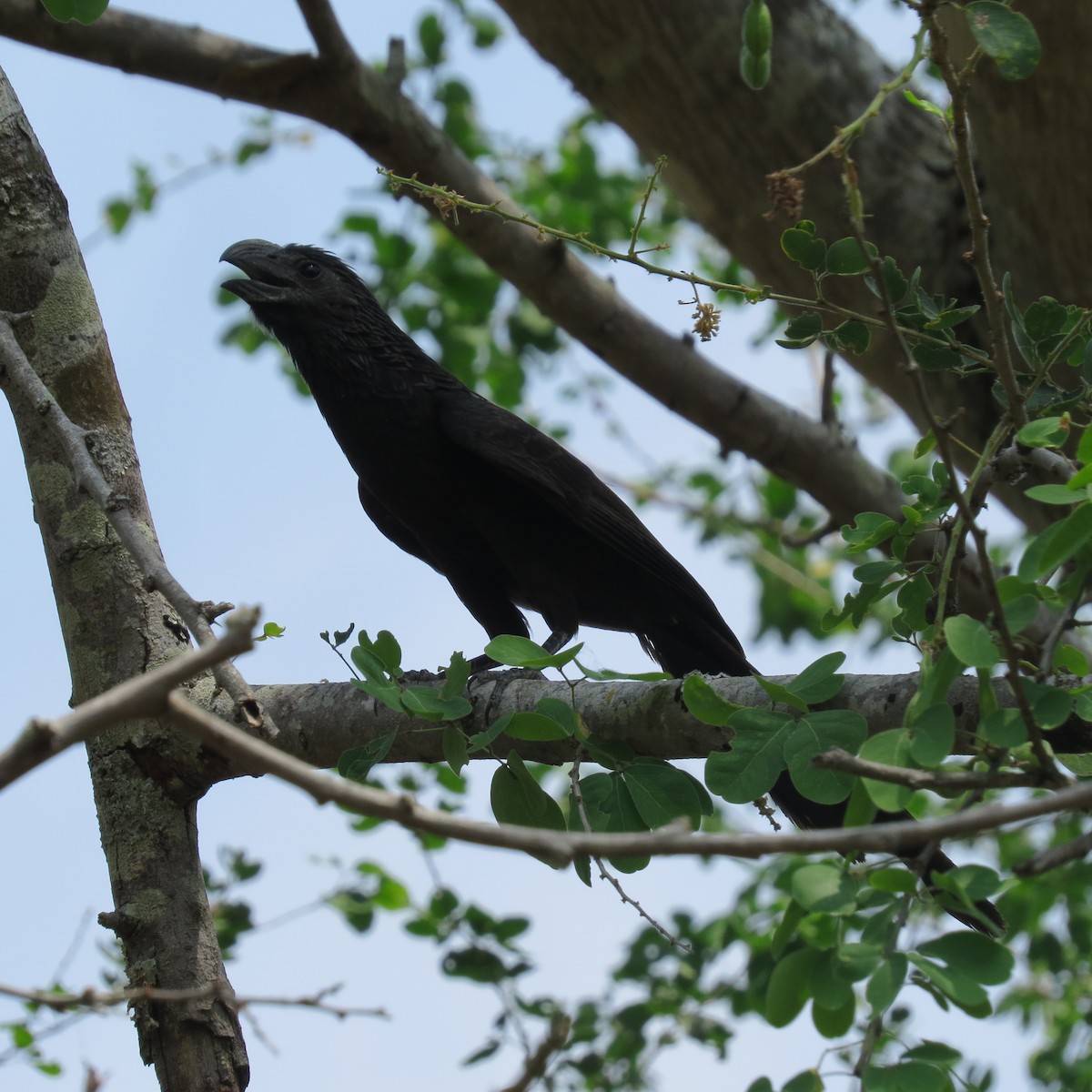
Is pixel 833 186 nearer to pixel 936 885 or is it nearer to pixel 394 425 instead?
pixel 394 425

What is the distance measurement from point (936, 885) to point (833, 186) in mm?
3377

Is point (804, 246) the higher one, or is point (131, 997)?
point (804, 246)

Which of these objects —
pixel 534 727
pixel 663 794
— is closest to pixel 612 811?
pixel 663 794

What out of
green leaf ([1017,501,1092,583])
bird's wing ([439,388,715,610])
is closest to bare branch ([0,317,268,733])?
green leaf ([1017,501,1092,583])

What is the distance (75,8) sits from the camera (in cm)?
283

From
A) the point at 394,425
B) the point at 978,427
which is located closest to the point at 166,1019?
the point at 394,425

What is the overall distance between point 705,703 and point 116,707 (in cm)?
137

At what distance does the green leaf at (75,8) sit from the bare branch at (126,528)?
74 cm

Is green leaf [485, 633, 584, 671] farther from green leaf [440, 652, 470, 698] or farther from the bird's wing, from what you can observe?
the bird's wing

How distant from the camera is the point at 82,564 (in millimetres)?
3105

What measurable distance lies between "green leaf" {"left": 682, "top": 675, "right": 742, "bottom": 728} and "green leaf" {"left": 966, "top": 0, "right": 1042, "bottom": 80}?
121 centimetres

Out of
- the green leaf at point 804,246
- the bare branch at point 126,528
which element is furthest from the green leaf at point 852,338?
the bare branch at point 126,528

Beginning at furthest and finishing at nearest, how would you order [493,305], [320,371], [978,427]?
1. [493,305]
2. [978,427]
3. [320,371]

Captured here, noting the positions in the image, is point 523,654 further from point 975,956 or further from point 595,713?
point 975,956
